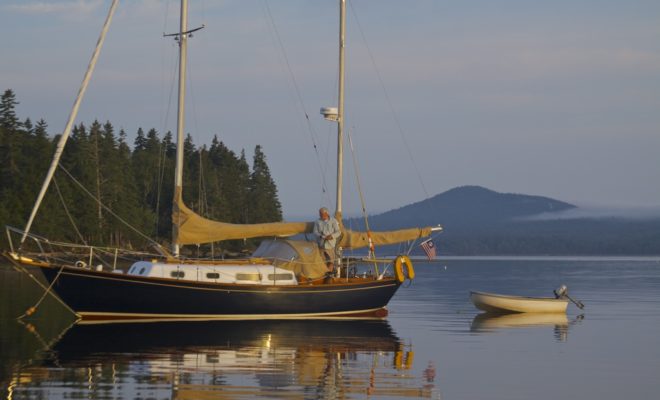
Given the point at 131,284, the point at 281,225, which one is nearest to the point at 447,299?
the point at 281,225

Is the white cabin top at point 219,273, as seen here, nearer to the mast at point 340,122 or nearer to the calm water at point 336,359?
the calm water at point 336,359

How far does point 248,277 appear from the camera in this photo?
36031 millimetres

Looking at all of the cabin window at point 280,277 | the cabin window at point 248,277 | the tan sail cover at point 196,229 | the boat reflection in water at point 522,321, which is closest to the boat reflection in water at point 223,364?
the cabin window at point 248,277

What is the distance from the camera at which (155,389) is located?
64.8 ft

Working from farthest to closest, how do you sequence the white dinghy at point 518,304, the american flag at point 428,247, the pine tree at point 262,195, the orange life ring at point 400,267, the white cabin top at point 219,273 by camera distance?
the pine tree at point 262,195
the white dinghy at point 518,304
the american flag at point 428,247
the orange life ring at point 400,267
the white cabin top at point 219,273

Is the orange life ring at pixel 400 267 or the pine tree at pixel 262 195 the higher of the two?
the pine tree at pixel 262 195

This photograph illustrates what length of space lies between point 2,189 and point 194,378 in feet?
251

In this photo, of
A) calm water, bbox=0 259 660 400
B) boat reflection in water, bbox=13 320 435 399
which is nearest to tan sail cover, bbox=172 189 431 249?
calm water, bbox=0 259 660 400

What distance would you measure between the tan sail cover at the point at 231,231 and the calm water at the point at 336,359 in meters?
3.23

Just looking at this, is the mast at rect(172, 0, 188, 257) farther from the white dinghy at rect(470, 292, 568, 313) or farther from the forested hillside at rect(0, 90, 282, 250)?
the forested hillside at rect(0, 90, 282, 250)

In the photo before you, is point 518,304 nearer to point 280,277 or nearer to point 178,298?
point 280,277

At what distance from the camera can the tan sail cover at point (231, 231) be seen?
36.4 meters

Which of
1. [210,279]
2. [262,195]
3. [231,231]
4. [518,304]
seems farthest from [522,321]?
[262,195]

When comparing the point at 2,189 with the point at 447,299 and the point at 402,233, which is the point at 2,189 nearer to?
the point at 447,299
